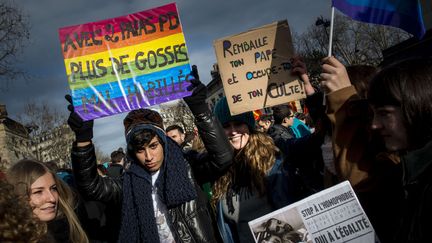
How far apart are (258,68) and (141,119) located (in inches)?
44.6

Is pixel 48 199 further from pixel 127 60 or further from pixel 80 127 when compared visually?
pixel 127 60

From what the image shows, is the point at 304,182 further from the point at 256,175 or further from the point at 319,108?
the point at 319,108

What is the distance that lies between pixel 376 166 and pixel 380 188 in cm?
12

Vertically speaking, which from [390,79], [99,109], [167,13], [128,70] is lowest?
[390,79]

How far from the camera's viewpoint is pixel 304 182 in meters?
3.04

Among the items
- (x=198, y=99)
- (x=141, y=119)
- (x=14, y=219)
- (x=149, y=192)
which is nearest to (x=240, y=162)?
(x=198, y=99)

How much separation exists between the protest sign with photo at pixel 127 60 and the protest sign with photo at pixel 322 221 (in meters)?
1.69

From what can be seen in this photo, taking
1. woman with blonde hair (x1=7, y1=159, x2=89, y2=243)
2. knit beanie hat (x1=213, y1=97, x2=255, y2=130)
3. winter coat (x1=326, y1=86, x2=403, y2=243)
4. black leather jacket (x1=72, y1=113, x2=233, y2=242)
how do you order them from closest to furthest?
winter coat (x1=326, y1=86, x2=403, y2=243) → woman with blonde hair (x1=7, y1=159, x2=89, y2=243) → black leather jacket (x1=72, y1=113, x2=233, y2=242) → knit beanie hat (x1=213, y1=97, x2=255, y2=130)

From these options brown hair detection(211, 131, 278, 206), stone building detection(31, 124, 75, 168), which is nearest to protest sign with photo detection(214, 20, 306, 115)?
brown hair detection(211, 131, 278, 206)

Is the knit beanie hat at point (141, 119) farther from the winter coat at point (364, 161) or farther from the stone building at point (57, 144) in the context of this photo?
the stone building at point (57, 144)

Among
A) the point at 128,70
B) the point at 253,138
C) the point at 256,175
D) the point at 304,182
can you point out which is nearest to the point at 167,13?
the point at 128,70

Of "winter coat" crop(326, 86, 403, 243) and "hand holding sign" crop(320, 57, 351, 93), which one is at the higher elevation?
"hand holding sign" crop(320, 57, 351, 93)

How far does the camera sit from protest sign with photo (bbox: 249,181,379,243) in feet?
6.36

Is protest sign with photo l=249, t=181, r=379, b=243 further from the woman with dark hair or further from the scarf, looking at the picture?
the scarf
